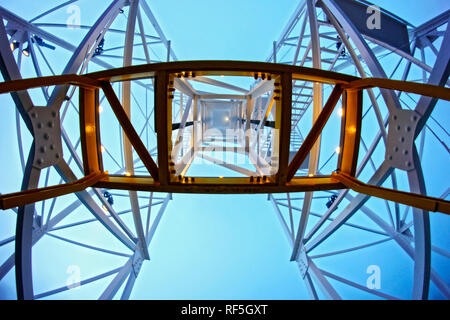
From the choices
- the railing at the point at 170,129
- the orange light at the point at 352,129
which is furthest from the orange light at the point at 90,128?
the orange light at the point at 352,129

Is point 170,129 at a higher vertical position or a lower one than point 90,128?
lower

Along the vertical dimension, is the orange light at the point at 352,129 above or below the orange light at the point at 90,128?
below

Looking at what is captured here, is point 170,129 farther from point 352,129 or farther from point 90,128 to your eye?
point 352,129

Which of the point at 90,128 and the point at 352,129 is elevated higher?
the point at 90,128

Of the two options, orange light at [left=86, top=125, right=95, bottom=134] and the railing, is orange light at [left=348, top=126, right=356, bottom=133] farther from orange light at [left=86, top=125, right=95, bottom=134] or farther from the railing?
orange light at [left=86, top=125, right=95, bottom=134]

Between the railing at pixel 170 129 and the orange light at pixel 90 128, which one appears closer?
the railing at pixel 170 129

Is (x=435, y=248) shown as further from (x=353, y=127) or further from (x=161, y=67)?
(x=161, y=67)

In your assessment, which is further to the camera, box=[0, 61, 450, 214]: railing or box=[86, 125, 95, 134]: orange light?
box=[86, 125, 95, 134]: orange light

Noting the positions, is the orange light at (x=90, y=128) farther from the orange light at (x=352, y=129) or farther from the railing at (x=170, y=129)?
the orange light at (x=352, y=129)

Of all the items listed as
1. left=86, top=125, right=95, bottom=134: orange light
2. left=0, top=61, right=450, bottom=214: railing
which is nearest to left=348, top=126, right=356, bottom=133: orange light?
left=0, top=61, right=450, bottom=214: railing

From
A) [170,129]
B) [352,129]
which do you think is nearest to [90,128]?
[170,129]

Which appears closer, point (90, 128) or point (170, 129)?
point (170, 129)
